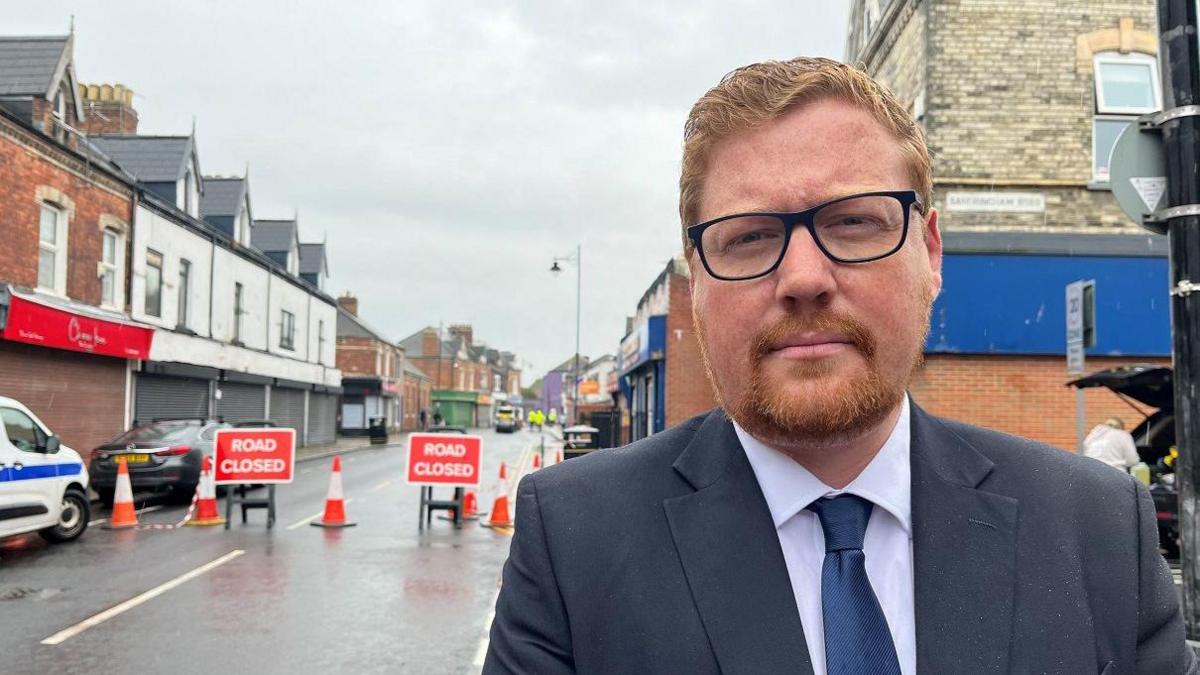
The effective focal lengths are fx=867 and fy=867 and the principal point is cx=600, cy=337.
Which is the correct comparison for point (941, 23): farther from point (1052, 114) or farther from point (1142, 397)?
point (1142, 397)

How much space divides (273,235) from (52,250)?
19140mm

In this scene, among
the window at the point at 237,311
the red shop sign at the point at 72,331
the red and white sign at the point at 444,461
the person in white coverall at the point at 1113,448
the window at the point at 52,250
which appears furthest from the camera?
the window at the point at 237,311

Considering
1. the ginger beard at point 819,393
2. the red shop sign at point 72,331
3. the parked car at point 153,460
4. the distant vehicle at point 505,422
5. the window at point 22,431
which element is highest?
the red shop sign at point 72,331

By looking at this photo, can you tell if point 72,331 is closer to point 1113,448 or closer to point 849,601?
point 1113,448

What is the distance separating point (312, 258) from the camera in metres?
42.1

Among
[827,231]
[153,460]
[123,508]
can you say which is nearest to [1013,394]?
[827,231]

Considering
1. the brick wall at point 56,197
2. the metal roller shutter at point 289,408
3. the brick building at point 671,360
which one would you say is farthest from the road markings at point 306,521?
the metal roller shutter at point 289,408

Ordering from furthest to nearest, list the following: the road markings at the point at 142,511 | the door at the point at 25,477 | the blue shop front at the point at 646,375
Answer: the blue shop front at the point at 646,375
the road markings at the point at 142,511
the door at the point at 25,477

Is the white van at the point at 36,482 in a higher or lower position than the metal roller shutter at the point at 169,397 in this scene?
lower

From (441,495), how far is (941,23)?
483 inches

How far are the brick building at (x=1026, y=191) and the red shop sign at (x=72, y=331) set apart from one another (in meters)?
15.6

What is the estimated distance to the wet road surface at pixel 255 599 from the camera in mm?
6074

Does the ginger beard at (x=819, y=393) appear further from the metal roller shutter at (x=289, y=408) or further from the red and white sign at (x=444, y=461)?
the metal roller shutter at (x=289, y=408)

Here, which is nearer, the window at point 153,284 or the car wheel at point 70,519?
the car wheel at point 70,519
